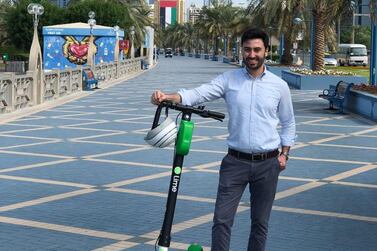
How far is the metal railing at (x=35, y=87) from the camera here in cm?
1839

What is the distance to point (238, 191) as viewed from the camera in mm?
4688

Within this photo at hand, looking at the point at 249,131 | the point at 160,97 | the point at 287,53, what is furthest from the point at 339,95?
the point at 287,53

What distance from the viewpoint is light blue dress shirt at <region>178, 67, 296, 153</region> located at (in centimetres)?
469

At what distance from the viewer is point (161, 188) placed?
29.2ft

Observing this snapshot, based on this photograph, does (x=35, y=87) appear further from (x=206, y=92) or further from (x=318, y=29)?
(x=318, y=29)

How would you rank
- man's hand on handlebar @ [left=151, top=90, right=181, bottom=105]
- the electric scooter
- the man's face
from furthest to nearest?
the man's face → man's hand on handlebar @ [left=151, top=90, right=181, bottom=105] → the electric scooter

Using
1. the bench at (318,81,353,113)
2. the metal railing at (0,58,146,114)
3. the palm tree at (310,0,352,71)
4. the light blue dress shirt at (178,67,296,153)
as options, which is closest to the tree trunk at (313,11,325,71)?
the palm tree at (310,0,352,71)

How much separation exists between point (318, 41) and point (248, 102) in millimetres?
30751

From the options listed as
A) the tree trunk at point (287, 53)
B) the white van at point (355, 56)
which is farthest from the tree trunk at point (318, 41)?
the white van at point (355, 56)

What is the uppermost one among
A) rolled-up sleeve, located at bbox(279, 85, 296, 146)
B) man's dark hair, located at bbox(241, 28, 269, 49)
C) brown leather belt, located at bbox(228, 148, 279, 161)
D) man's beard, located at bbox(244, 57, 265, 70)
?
man's dark hair, located at bbox(241, 28, 269, 49)

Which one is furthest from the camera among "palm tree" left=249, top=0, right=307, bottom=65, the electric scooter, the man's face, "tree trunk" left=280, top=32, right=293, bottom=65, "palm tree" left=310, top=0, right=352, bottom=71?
"tree trunk" left=280, top=32, right=293, bottom=65

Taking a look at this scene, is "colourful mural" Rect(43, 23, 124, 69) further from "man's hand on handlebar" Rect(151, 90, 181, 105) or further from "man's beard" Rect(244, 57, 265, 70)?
"man's hand on handlebar" Rect(151, 90, 181, 105)

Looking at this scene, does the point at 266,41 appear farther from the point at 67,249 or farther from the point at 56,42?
the point at 56,42

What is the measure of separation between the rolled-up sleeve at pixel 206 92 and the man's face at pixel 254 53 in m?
A: 0.23
